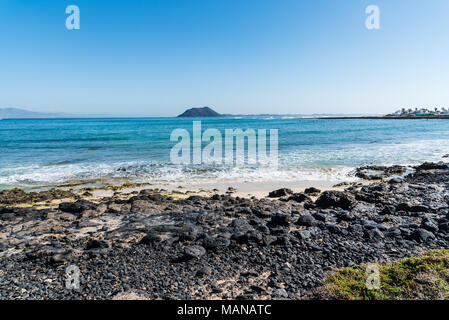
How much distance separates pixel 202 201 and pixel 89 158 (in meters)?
17.1

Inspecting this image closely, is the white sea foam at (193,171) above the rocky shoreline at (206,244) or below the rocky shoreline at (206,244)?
above

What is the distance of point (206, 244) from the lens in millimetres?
6395

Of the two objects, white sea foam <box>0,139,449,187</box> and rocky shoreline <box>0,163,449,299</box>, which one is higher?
white sea foam <box>0,139,449,187</box>

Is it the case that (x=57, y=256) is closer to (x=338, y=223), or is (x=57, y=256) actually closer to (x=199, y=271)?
(x=199, y=271)

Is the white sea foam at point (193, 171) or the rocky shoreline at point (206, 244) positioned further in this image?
the white sea foam at point (193, 171)

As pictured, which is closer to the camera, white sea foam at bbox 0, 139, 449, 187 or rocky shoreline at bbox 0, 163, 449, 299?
rocky shoreline at bbox 0, 163, 449, 299

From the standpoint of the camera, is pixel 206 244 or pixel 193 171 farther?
pixel 193 171

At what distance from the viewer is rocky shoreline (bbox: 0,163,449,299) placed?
196 inches

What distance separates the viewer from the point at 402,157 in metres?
22.7

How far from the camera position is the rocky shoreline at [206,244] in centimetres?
497

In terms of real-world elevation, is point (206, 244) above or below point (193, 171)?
below
